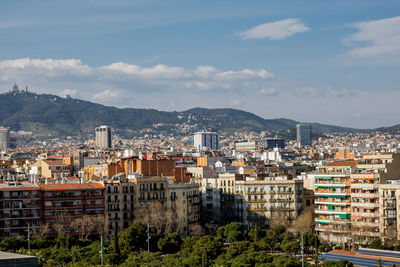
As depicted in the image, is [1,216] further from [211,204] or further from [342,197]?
[342,197]

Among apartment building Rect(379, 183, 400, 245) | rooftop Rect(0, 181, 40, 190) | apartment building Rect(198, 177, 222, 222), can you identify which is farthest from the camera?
apartment building Rect(198, 177, 222, 222)

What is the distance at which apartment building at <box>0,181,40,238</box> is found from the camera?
254 feet

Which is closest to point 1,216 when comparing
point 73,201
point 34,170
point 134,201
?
point 73,201

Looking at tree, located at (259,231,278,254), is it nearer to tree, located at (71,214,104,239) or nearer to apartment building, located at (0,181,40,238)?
tree, located at (71,214,104,239)

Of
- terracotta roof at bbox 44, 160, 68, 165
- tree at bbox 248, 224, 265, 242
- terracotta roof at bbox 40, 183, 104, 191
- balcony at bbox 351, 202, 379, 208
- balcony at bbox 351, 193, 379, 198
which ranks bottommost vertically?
tree at bbox 248, 224, 265, 242

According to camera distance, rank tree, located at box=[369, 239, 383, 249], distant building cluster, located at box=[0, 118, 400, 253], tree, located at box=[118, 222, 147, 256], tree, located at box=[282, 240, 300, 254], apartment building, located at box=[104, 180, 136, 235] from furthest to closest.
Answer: apartment building, located at box=[104, 180, 136, 235], distant building cluster, located at box=[0, 118, 400, 253], tree, located at box=[118, 222, 147, 256], tree, located at box=[282, 240, 300, 254], tree, located at box=[369, 239, 383, 249]

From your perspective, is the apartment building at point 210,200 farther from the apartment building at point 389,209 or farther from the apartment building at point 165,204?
the apartment building at point 389,209

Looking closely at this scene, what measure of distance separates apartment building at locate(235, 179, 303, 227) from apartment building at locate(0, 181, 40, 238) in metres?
24.9

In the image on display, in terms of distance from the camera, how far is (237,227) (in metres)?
78.9

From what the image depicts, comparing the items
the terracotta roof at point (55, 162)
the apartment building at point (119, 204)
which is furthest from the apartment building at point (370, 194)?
the terracotta roof at point (55, 162)

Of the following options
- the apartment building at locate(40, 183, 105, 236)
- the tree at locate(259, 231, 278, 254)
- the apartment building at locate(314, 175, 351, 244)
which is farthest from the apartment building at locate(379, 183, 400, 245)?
the apartment building at locate(40, 183, 105, 236)

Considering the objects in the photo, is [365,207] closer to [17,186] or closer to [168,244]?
[168,244]

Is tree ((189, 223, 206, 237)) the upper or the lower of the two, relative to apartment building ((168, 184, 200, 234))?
lower

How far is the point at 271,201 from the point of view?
289ft
